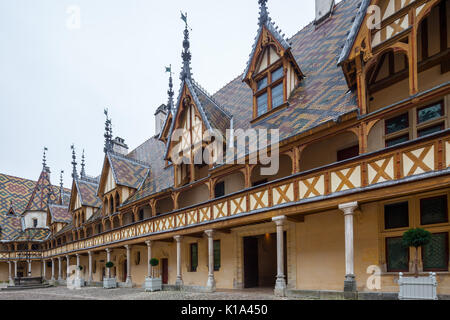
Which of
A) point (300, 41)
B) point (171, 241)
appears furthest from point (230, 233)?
point (300, 41)

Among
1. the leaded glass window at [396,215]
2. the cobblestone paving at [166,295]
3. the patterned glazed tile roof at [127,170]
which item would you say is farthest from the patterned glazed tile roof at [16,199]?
the leaded glass window at [396,215]

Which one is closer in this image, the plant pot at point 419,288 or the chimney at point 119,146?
the plant pot at point 419,288

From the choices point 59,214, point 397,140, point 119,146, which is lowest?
point 59,214

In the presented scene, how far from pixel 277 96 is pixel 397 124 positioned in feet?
17.9

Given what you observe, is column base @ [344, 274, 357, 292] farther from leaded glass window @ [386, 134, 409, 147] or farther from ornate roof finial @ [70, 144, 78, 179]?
ornate roof finial @ [70, 144, 78, 179]

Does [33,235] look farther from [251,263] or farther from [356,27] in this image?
[356,27]

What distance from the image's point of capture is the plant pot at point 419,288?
6.96 metres

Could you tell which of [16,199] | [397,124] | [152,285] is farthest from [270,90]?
[16,199]

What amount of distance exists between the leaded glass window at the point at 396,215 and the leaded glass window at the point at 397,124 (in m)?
2.19

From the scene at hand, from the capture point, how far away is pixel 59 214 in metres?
37.0

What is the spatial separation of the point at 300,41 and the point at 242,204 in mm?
9773

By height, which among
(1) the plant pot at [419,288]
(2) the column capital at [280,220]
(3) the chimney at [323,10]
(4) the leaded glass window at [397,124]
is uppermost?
(3) the chimney at [323,10]

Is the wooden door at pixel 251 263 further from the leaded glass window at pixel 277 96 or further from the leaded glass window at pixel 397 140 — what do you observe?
the leaded glass window at pixel 397 140

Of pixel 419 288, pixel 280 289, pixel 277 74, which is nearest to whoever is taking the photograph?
pixel 419 288
